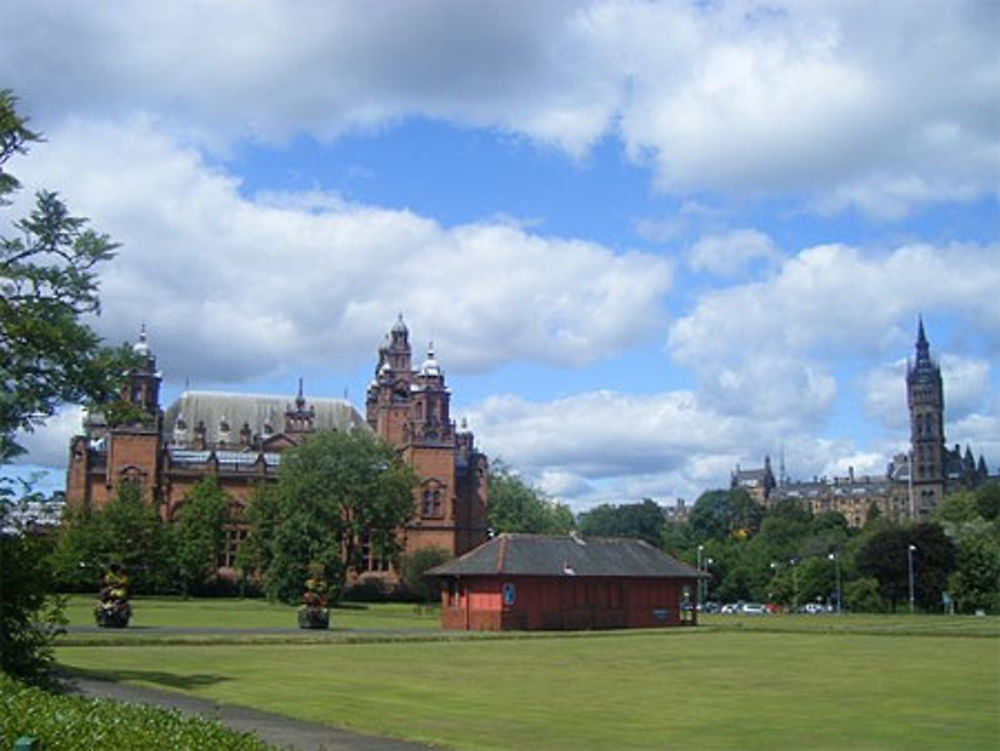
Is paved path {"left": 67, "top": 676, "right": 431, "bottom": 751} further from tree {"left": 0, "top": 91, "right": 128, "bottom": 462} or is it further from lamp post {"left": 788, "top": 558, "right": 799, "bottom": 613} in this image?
lamp post {"left": 788, "top": 558, "right": 799, "bottom": 613}

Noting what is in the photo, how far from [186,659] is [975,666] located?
73.8 feet

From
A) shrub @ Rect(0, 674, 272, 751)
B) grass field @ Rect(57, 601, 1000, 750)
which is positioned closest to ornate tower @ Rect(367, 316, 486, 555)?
grass field @ Rect(57, 601, 1000, 750)

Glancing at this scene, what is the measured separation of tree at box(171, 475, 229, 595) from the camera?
3575 inches

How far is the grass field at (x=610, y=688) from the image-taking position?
700 inches

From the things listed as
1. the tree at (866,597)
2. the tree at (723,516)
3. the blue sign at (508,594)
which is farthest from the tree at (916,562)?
the tree at (723,516)

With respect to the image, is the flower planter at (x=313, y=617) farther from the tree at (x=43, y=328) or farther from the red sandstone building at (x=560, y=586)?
the tree at (x=43, y=328)

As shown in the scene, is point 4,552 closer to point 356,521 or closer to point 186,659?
point 186,659

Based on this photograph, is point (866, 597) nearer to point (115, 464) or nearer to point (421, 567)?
point (421, 567)

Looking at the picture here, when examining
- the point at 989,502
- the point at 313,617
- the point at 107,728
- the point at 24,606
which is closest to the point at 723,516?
the point at 989,502

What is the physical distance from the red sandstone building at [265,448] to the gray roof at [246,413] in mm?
101

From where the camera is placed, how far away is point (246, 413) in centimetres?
11494

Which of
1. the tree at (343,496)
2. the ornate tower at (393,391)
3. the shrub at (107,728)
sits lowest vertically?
the shrub at (107,728)

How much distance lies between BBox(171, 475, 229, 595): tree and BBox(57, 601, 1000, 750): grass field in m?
50.6

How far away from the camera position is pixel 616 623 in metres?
63.8
